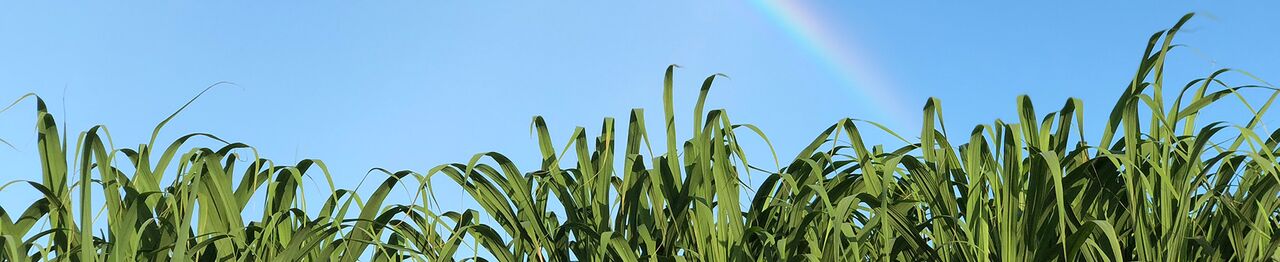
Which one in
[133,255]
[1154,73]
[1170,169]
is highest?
[1154,73]

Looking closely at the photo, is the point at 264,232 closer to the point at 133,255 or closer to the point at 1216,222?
the point at 133,255

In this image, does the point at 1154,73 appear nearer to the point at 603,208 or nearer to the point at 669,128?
the point at 669,128

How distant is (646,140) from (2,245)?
1.05m

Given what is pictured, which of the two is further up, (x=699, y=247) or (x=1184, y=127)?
(x=1184, y=127)

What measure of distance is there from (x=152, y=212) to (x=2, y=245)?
0.29 meters

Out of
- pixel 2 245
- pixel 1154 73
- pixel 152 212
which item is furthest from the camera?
pixel 152 212

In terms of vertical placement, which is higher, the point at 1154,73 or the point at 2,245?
the point at 1154,73

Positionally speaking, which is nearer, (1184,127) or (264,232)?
(264,232)

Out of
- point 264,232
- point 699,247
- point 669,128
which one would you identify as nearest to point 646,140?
point 669,128

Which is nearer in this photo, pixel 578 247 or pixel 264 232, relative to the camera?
pixel 264 232

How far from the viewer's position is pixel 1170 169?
194 cm

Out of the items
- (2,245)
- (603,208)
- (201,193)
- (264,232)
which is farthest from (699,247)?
(2,245)

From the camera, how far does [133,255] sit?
1903 millimetres

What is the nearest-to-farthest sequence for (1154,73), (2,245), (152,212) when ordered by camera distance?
(2,245)
(1154,73)
(152,212)
